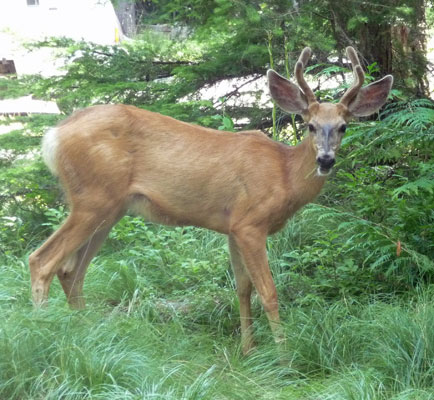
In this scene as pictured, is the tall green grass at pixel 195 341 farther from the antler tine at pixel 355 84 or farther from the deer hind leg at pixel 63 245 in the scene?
the antler tine at pixel 355 84

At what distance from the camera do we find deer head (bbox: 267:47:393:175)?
5.66 metres

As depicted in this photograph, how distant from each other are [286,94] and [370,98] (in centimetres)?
63

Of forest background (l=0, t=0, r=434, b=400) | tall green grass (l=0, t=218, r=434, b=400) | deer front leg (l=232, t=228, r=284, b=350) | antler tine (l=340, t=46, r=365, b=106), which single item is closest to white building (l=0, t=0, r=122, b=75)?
forest background (l=0, t=0, r=434, b=400)

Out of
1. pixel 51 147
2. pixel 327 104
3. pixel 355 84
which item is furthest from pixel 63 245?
pixel 355 84

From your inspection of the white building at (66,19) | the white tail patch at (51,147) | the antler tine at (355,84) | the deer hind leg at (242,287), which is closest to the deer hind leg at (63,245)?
the white tail patch at (51,147)

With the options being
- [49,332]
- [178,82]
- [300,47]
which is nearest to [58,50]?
[178,82]

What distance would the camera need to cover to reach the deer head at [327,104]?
18.6 feet

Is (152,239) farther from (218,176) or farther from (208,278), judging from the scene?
(218,176)

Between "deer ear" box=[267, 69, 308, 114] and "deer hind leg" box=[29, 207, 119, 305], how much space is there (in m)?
1.53

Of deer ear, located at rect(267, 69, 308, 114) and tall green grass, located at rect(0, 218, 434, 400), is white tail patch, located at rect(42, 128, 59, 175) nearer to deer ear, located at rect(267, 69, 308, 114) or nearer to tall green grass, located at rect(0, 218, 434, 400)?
tall green grass, located at rect(0, 218, 434, 400)

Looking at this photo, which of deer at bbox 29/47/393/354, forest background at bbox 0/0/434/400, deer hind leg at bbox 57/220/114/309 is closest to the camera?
forest background at bbox 0/0/434/400

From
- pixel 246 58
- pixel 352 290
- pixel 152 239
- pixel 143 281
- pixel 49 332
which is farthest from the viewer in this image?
pixel 246 58

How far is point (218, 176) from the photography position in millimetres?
6035

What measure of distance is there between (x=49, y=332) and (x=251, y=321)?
1.98m
